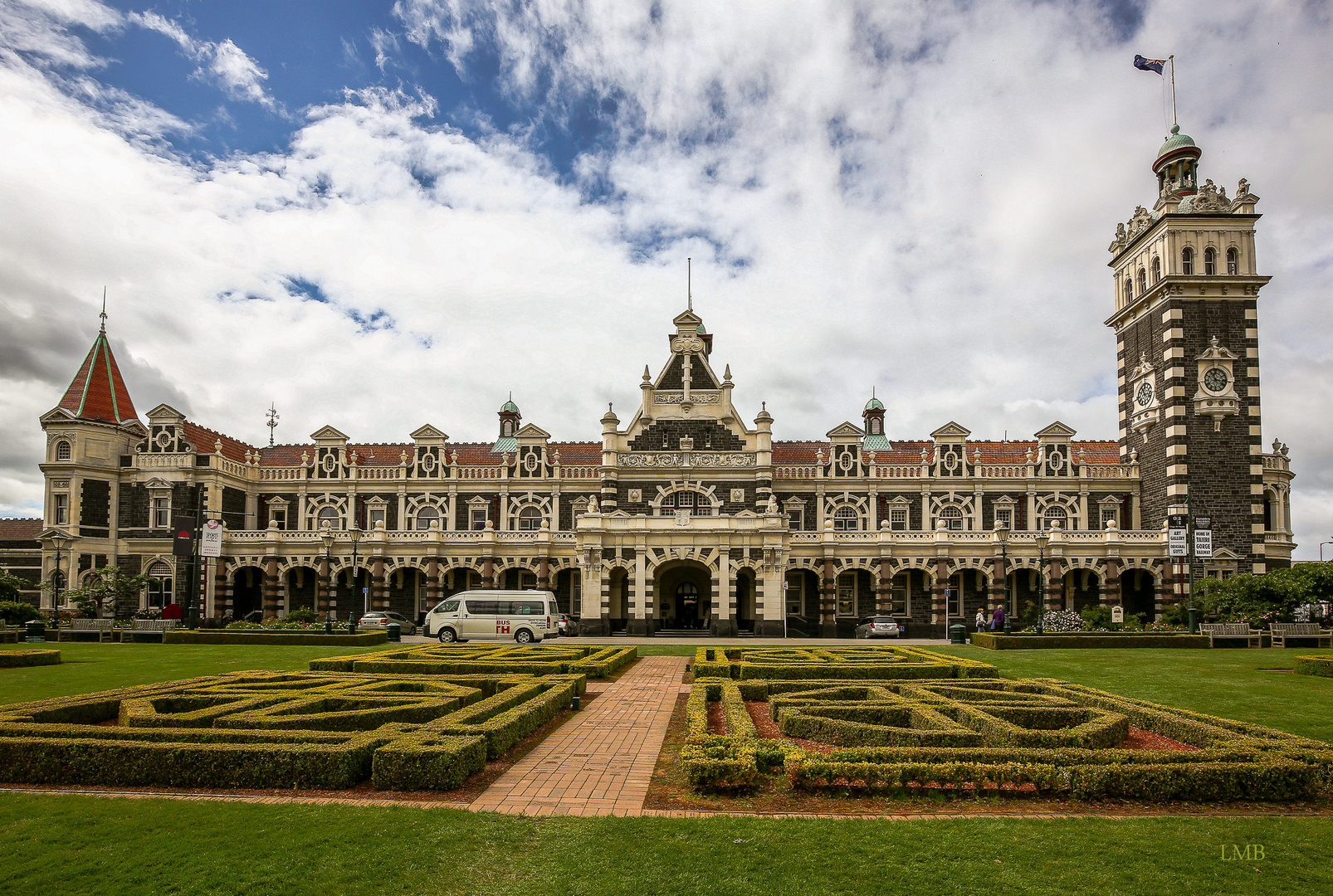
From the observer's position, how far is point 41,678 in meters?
20.6

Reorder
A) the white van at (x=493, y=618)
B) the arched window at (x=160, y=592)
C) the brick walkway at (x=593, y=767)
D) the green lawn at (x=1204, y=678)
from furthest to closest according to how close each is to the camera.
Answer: the arched window at (x=160, y=592) < the white van at (x=493, y=618) < the green lawn at (x=1204, y=678) < the brick walkway at (x=593, y=767)

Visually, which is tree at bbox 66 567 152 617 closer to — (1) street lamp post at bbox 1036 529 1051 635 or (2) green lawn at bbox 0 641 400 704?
(2) green lawn at bbox 0 641 400 704

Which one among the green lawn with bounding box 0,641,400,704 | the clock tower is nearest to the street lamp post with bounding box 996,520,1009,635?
the clock tower

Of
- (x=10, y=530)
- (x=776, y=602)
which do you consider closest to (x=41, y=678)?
(x=776, y=602)

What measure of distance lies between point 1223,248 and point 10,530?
83.8 metres

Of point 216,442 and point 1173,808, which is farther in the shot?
point 216,442

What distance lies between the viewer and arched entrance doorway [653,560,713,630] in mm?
46938

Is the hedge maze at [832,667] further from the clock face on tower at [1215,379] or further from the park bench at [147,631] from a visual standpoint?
the clock face on tower at [1215,379]

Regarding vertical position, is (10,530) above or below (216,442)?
below

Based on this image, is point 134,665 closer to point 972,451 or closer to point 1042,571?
point 1042,571

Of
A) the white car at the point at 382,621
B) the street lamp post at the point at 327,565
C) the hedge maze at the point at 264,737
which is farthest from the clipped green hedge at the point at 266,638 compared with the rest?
the hedge maze at the point at 264,737

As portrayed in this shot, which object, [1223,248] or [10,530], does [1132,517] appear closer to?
[1223,248]

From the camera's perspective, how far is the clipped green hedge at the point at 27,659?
2380cm

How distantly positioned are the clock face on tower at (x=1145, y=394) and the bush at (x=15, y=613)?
5902cm
